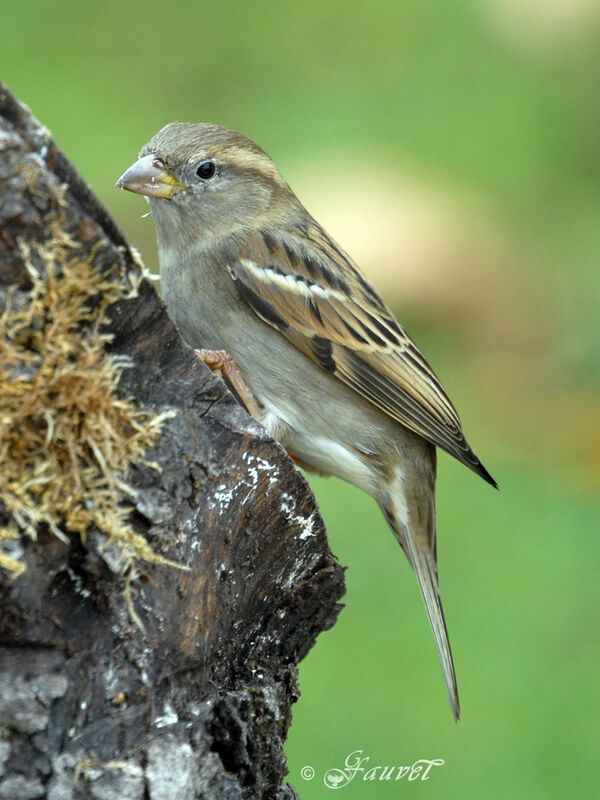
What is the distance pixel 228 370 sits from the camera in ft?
10.5

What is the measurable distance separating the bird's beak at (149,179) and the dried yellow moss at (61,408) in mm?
1647

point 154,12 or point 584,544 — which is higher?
point 154,12

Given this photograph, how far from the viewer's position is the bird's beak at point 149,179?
362cm

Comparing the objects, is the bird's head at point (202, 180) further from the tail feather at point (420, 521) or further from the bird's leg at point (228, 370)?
the tail feather at point (420, 521)

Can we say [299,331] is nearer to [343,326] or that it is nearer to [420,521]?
[343,326]

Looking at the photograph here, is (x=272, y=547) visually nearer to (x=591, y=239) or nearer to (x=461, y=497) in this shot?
(x=461, y=497)

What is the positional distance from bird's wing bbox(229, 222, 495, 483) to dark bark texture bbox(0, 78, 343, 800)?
46.7 inches

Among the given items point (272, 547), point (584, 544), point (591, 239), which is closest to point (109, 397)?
Result: point (272, 547)

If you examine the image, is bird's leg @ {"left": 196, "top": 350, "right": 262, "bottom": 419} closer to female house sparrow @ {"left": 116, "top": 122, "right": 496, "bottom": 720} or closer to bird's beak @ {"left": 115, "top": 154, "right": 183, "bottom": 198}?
female house sparrow @ {"left": 116, "top": 122, "right": 496, "bottom": 720}

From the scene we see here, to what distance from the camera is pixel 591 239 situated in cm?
831

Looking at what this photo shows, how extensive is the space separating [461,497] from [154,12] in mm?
5547

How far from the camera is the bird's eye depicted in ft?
12.6

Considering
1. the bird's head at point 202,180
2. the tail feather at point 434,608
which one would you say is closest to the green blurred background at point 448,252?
the tail feather at point 434,608

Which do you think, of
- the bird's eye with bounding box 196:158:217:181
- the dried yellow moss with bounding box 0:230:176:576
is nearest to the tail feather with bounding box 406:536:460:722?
the bird's eye with bounding box 196:158:217:181
